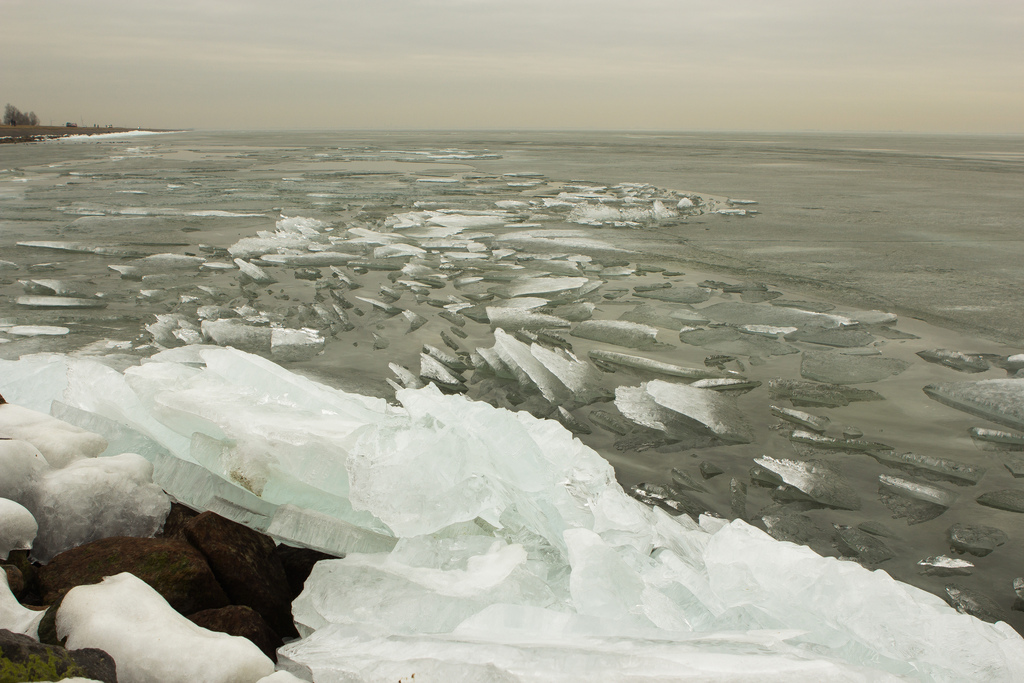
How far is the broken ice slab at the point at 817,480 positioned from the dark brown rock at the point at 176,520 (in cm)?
173

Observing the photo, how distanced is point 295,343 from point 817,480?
2.43 metres

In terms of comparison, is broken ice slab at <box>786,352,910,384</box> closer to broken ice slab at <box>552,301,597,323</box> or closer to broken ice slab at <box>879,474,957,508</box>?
broken ice slab at <box>879,474,957,508</box>

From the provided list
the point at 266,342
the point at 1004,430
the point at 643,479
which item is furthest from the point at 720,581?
the point at 266,342

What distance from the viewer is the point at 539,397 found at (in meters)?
2.74

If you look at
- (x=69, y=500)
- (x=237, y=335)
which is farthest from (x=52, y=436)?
(x=237, y=335)

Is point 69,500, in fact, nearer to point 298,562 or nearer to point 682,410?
point 298,562

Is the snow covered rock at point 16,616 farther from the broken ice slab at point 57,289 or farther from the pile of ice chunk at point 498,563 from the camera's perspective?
the broken ice slab at point 57,289

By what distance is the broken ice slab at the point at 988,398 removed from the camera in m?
2.53

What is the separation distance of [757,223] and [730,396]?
5734mm

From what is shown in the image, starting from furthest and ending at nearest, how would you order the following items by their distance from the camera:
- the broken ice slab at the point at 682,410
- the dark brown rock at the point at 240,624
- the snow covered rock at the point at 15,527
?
the broken ice slab at the point at 682,410 < the snow covered rock at the point at 15,527 < the dark brown rock at the point at 240,624

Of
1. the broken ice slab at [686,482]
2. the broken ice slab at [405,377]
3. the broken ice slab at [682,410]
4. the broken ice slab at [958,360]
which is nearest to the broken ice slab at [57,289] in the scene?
the broken ice slab at [405,377]

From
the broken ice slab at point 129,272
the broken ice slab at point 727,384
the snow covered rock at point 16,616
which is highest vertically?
the broken ice slab at point 129,272

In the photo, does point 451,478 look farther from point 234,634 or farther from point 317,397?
point 317,397

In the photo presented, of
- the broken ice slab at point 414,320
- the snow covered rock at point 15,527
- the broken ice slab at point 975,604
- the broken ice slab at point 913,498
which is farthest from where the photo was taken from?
the broken ice slab at point 414,320
